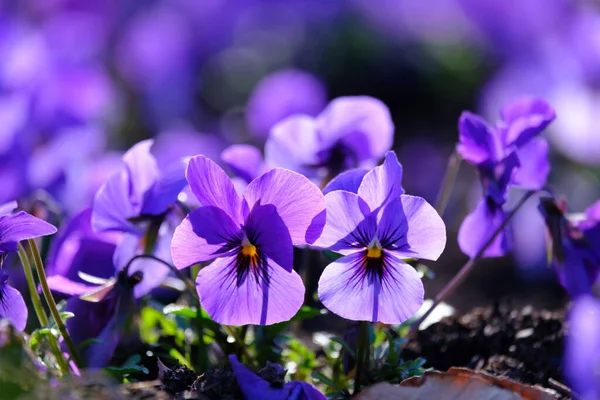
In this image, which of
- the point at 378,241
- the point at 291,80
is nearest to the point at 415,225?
the point at 378,241

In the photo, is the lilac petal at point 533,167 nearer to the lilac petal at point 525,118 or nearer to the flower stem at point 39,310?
the lilac petal at point 525,118

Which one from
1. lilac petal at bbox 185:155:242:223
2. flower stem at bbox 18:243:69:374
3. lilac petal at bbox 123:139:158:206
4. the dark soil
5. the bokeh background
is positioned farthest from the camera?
the bokeh background

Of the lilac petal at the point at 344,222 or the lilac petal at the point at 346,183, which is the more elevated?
the lilac petal at the point at 346,183

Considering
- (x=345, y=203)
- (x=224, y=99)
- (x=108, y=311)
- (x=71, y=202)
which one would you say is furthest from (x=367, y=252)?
(x=224, y=99)

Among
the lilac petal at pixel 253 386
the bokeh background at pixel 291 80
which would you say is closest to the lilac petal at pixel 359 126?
the lilac petal at pixel 253 386

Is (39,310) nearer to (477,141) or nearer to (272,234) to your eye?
(272,234)

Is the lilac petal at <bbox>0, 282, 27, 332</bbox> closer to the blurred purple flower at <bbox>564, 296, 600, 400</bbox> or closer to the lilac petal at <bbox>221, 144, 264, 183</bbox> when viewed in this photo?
the lilac petal at <bbox>221, 144, 264, 183</bbox>

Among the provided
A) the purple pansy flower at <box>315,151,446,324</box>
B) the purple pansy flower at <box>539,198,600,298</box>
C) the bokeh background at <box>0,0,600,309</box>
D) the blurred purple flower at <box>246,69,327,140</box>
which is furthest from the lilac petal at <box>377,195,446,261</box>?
the blurred purple flower at <box>246,69,327,140</box>
